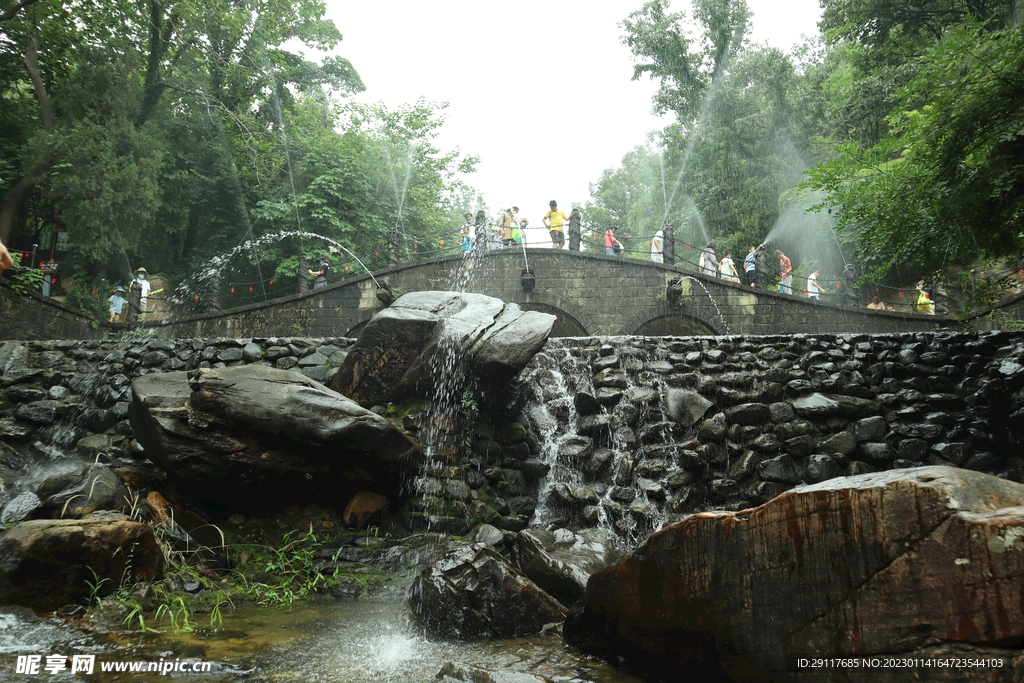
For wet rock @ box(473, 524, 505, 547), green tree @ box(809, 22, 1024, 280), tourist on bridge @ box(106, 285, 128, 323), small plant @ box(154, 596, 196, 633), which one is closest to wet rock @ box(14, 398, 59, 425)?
small plant @ box(154, 596, 196, 633)

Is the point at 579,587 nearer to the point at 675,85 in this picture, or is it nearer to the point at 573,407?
the point at 573,407

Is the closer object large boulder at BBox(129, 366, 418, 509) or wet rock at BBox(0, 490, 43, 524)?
wet rock at BBox(0, 490, 43, 524)

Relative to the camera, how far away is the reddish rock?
600 centimetres

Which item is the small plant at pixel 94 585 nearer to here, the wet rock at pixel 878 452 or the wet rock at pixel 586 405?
the wet rock at pixel 586 405

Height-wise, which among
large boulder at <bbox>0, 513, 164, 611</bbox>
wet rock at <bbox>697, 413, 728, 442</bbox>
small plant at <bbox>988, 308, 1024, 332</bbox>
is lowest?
large boulder at <bbox>0, 513, 164, 611</bbox>

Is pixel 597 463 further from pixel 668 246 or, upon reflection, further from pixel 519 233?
pixel 668 246

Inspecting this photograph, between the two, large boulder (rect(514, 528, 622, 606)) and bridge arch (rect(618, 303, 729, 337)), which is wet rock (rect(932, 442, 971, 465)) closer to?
large boulder (rect(514, 528, 622, 606))

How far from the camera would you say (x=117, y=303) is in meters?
17.4

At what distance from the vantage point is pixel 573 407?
7906mm

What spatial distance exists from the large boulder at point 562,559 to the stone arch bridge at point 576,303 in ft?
41.0

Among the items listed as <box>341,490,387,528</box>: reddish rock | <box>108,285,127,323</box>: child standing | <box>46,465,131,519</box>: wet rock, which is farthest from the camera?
<box>108,285,127,323</box>: child standing

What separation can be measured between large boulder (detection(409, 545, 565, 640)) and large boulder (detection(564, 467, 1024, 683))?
3.25 feet

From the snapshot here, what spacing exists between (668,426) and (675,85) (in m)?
29.0

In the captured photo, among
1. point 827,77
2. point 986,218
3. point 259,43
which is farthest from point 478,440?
point 827,77
